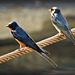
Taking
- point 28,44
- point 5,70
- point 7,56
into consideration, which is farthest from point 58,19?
point 5,70

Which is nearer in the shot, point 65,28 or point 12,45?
point 65,28

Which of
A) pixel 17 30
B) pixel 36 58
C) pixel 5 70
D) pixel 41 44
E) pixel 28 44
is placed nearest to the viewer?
pixel 41 44

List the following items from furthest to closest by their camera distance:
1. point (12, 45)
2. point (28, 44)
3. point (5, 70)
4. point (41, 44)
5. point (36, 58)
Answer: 1. point (5, 70)
2. point (36, 58)
3. point (12, 45)
4. point (28, 44)
5. point (41, 44)

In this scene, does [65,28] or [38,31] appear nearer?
[65,28]

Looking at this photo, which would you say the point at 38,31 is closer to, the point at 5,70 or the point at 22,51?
the point at 5,70

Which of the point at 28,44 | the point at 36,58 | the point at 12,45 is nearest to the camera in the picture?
the point at 28,44

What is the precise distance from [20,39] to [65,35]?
0.39 metres

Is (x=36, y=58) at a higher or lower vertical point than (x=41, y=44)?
lower

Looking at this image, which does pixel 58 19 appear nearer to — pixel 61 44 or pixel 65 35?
pixel 65 35

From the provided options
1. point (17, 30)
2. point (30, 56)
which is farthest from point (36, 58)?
point (17, 30)

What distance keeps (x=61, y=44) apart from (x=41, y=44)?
10.5 ft

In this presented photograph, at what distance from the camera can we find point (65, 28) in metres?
1.99

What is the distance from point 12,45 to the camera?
4762mm

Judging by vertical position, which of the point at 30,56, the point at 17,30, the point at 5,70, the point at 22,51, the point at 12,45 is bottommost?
the point at 5,70
